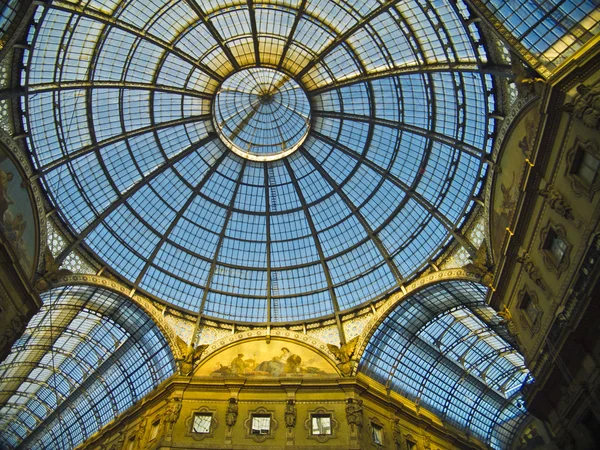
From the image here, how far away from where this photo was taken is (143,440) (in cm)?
3356

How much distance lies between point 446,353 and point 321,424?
17440 millimetres

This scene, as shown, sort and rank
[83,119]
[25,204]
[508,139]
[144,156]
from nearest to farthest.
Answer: [508,139] → [25,204] → [83,119] → [144,156]

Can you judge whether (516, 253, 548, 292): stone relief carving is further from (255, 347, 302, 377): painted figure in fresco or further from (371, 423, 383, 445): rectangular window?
(255, 347, 302, 377): painted figure in fresco

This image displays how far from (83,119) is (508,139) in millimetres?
28032

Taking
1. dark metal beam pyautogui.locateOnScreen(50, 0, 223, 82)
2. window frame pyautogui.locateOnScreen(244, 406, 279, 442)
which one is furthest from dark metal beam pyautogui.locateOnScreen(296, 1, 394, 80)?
window frame pyautogui.locateOnScreen(244, 406, 279, 442)

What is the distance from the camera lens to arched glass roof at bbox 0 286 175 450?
38.3 meters

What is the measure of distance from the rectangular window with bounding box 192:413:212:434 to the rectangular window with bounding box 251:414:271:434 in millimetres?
3136

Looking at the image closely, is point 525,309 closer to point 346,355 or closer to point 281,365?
point 346,355

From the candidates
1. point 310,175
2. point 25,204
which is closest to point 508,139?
point 310,175

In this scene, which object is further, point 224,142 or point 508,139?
point 224,142

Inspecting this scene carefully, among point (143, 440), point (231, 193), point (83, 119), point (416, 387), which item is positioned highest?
point (231, 193)

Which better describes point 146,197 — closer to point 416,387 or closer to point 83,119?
point 83,119

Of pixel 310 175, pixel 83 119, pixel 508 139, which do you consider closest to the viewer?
pixel 508 139

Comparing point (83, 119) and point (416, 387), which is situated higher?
point (83, 119)
